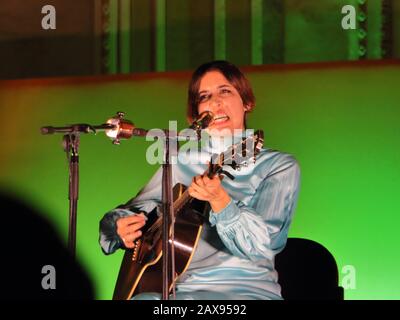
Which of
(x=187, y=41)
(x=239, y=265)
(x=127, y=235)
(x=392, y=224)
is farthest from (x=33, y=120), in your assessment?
(x=392, y=224)

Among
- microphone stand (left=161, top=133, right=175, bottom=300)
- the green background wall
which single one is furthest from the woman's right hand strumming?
the green background wall

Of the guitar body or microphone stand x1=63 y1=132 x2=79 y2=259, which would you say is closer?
microphone stand x1=63 y1=132 x2=79 y2=259

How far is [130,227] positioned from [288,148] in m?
0.87

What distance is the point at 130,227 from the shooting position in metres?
3.05

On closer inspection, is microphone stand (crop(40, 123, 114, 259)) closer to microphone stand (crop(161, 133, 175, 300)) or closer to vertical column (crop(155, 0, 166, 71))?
microphone stand (crop(161, 133, 175, 300))

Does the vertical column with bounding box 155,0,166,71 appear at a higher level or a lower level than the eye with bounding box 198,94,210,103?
higher

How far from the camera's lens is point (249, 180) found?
10.1 feet

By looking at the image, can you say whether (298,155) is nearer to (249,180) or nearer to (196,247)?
(249,180)

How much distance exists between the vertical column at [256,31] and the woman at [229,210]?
20.7 inches

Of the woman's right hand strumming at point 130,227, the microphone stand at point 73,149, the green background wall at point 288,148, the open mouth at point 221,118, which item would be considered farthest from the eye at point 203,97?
the microphone stand at point 73,149

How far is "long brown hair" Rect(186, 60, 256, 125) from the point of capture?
10.7 ft

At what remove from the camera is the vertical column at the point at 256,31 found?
12.4 feet

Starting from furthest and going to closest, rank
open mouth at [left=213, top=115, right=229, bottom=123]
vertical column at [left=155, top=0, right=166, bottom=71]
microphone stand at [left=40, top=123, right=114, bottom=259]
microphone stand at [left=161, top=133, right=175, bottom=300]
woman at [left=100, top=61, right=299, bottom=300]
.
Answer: vertical column at [left=155, top=0, right=166, bottom=71]
open mouth at [left=213, top=115, right=229, bottom=123]
woman at [left=100, top=61, right=299, bottom=300]
microphone stand at [left=40, top=123, right=114, bottom=259]
microphone stand at [left=161, top=133, right=175, bottom=300]
